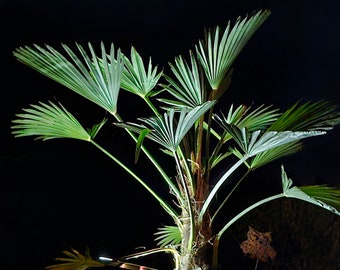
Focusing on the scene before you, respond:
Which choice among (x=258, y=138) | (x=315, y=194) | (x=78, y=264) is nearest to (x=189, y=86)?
(x=258, y=138)

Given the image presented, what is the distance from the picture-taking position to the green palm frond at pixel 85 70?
51.1 inches

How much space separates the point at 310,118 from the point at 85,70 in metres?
0.65

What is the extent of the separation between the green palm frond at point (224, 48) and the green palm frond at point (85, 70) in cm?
26

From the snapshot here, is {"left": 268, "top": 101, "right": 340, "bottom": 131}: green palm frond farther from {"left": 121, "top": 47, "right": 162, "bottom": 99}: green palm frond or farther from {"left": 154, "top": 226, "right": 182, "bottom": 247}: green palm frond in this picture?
{"left": 154, "top": 226, "right": 182, "bottom": 247}: green palm frond

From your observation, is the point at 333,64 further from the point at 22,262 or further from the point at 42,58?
the point at 22,262

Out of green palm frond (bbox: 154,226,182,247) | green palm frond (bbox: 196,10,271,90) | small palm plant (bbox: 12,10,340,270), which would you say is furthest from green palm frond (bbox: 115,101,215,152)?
green palm frond (bbox: 154,226,182,247)

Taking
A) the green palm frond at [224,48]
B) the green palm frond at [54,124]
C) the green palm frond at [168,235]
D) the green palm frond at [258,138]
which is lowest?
the green palm frond at [168,235]

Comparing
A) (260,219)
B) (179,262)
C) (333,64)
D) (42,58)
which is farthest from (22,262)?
(333,64)

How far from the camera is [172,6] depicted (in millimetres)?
1859

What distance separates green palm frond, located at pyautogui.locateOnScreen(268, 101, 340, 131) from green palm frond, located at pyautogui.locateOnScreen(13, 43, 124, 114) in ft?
1.54

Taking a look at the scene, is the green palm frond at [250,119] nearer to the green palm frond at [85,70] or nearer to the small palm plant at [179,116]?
the small palm plant at [179,116]

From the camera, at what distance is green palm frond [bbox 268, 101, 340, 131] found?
135 centimetres

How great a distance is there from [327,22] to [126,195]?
3.55 ft

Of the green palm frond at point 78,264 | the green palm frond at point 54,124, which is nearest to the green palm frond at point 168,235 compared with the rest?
the green palm frond at point 78,264
